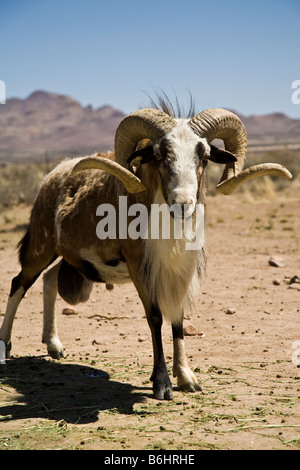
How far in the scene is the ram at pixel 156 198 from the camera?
5734 mm

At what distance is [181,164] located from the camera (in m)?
5.54

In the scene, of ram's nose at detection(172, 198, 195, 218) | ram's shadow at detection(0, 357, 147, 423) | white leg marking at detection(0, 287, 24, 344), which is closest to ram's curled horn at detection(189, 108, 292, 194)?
ram's nose at detection(172, 198, 195, 218)

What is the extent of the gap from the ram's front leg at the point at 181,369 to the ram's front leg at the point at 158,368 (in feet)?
0.78

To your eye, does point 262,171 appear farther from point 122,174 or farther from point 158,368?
point 158,368

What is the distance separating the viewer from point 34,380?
671 centimetres

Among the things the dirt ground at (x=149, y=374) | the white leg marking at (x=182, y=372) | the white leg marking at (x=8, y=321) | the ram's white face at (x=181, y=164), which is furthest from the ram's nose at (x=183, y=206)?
the white leg marking at (x=8, y=321)

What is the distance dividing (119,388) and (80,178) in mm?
2670

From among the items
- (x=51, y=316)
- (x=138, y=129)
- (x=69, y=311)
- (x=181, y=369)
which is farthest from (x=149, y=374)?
(x=69, y=311)

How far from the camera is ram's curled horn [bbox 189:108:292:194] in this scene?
19.7 feet

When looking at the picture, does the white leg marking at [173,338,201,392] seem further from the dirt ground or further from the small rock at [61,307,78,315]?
the small rock at [61,307,78,315]

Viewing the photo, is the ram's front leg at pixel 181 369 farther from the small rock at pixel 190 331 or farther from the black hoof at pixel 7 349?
the black hoof at pixel 7 349

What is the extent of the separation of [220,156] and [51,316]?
327 centimetres

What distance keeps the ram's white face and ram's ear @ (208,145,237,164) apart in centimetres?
32
